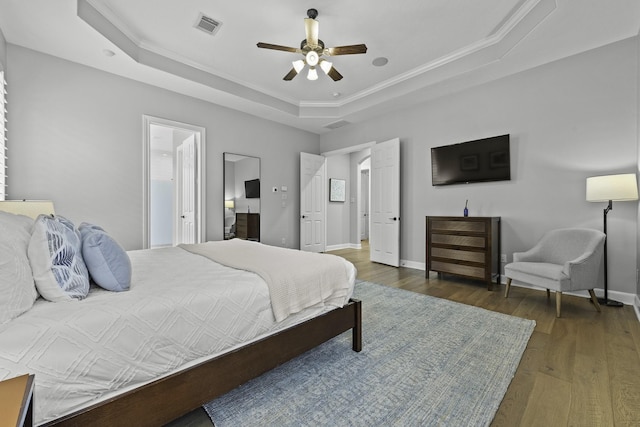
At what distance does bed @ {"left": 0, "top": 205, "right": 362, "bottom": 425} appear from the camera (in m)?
0.95

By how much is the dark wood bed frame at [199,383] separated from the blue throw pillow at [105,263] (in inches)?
19.7

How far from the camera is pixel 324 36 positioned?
3.26 m

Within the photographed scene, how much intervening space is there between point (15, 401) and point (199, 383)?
789 millimetres

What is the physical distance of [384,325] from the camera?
249cm

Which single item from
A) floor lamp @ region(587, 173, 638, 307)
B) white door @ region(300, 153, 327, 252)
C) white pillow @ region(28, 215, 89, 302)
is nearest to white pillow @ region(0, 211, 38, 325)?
white pillow @ region(28, 215, 89, 302)

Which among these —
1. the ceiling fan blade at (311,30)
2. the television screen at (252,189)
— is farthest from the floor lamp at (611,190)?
the television screen at (252,189)

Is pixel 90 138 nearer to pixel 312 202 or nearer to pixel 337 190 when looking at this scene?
pixel 312 202

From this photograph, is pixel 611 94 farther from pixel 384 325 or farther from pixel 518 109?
pixel 384 325

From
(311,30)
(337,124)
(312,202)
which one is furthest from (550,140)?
(312,202)

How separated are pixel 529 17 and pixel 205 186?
14.9 ft

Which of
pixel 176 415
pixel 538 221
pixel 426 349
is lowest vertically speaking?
pixel 426 349

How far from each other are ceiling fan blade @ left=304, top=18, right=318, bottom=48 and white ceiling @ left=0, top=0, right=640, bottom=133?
0.51ft

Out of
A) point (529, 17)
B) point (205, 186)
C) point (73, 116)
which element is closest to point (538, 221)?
point (529, 17)

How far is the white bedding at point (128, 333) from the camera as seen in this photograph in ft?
3.05
